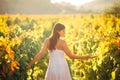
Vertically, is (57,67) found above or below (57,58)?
below

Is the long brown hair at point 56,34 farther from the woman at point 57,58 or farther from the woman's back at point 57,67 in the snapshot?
the woman's back at point 57,67

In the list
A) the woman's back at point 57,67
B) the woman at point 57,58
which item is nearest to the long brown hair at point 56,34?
the woman at point 57,58

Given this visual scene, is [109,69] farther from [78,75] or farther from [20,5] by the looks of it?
[20,5]

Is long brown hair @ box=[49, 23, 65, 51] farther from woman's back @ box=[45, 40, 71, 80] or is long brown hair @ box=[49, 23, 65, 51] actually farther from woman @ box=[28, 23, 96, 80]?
woman's back @ box=[45, 40, 71, 80]

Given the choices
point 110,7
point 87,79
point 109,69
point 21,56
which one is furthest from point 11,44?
point 110,7

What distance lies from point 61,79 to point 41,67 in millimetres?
4319

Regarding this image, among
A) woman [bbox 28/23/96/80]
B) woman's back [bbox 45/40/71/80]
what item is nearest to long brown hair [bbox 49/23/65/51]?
woman [bbox 28/23/96/80]

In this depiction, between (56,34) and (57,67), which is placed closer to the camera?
(56,34)

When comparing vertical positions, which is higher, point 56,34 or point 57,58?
point 56,34

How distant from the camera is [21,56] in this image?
8000 millimetres

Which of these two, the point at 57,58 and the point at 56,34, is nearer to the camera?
the point at 56,34

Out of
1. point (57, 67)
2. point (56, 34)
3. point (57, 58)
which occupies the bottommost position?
point (57, 67)

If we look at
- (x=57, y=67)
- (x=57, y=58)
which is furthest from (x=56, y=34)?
(x=57, y=67)

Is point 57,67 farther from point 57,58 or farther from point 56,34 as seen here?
point 56,34
